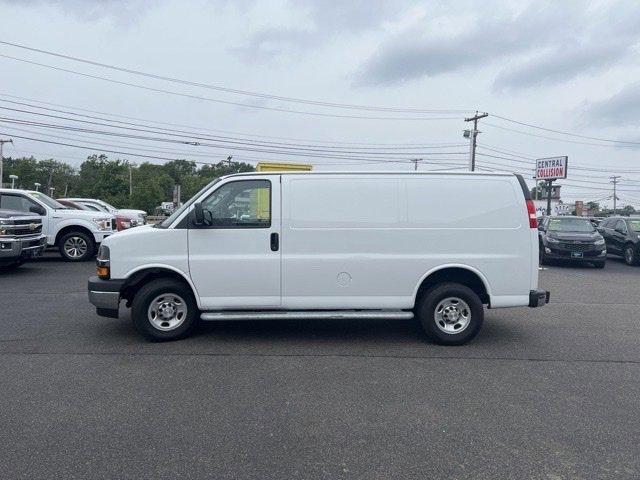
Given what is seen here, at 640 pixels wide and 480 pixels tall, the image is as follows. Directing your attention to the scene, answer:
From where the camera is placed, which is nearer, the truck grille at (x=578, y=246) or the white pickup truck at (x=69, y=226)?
the white pickup truck at (x=69, y=226)

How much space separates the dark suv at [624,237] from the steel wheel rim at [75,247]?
1645cm

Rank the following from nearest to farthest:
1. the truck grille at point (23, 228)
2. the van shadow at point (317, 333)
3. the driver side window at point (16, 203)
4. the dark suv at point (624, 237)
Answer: the van shadow at point (317, 333), the truck grille at point (23, 228), the driver side window at point (16, 203), the dark suv at point (624, 237)

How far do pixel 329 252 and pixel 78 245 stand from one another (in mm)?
10838

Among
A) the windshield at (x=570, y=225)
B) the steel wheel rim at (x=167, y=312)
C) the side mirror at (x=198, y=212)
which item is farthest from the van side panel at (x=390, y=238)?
the windshield at (x=570, y=225)

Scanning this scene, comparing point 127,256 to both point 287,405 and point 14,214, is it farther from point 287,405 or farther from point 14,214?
point 14,214

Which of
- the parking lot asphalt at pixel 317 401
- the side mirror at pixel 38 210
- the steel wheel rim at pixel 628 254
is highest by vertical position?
the side mirror at pixel 38 210

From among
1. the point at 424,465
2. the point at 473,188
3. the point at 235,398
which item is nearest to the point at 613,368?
the point at 473,188

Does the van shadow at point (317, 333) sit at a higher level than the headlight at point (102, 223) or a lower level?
lower

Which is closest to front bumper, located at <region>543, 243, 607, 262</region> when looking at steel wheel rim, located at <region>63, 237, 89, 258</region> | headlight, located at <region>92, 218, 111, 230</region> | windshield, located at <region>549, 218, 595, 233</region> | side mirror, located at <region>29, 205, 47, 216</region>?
windshield, located at <region>549, 218, 595, 233</region>

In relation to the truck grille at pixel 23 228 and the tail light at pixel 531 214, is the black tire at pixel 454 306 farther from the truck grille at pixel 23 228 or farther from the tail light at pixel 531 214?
the truck grille at pixel 23 228

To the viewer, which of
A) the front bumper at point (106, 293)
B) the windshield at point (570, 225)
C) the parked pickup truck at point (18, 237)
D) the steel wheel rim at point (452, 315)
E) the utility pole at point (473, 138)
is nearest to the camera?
the front bumper at point (106, 293)

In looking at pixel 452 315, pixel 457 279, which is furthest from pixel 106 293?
pixel 457 279

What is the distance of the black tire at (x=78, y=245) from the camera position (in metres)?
14.6

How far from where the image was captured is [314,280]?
6.37 meters
